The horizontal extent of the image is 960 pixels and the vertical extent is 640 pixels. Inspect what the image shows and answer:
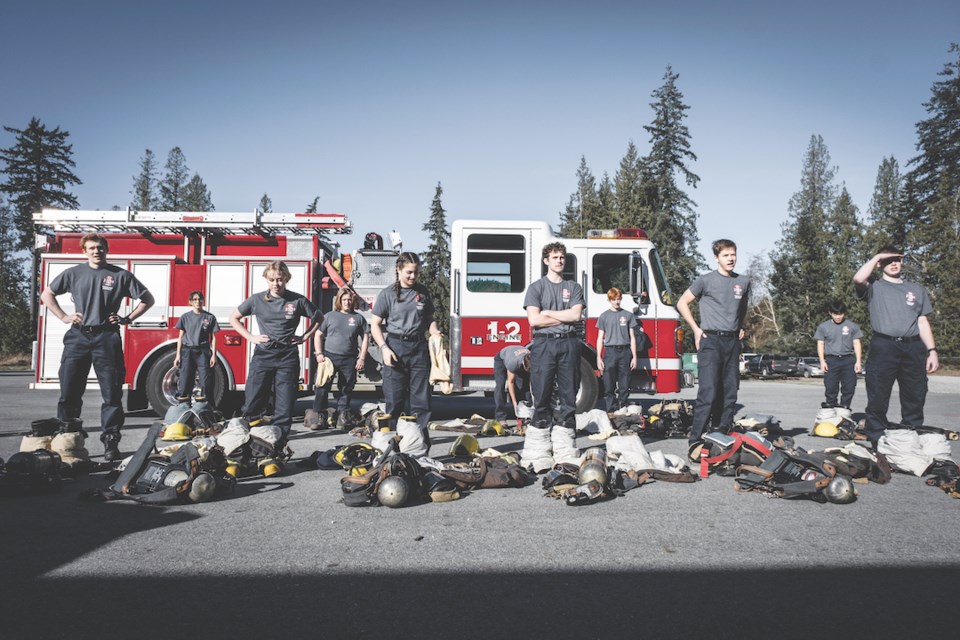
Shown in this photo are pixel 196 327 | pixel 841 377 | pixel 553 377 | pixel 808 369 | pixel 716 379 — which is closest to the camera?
pixel 553 377

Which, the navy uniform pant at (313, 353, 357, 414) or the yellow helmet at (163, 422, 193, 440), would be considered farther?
the navy uniform pant at (313, 353, 357, 414)

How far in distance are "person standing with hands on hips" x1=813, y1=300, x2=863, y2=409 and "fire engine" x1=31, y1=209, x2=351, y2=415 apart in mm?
7633

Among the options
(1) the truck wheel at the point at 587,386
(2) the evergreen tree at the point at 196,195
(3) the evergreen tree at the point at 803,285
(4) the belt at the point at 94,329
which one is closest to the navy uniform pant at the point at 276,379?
(4) the belt at the point at 94,329

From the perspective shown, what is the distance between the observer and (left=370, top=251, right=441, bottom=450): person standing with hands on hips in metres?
5.61

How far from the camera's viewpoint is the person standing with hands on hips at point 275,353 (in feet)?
19.5

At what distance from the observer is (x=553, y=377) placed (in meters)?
5.75

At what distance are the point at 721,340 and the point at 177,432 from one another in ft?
19.6

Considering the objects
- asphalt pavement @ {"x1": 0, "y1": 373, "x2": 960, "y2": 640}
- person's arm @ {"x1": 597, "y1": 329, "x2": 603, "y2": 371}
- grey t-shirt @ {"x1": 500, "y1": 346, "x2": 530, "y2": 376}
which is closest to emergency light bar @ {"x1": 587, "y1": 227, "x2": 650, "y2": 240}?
person's arm @ {"x1": 597, "y1": 329, "x2": 603, "y2": 371}

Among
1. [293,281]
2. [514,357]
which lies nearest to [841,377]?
[514,357]

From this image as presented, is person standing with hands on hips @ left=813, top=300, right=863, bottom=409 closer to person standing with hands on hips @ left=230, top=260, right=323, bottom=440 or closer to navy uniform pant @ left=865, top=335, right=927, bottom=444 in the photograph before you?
navy uniform pant @ left=865, top=335, right=927, bottom=444

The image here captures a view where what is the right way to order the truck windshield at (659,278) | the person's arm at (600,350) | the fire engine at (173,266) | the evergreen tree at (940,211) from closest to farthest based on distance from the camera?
the person's arm at (600,350)
the fire engine at (173,266)
the truck windshield at (659,278)
the evergreen tree at (940,211)

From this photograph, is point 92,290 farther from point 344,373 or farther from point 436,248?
point 436,248

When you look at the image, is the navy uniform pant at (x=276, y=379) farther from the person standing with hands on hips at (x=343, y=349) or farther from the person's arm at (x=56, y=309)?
the person standing with hands on hips at (x=343, y=349)

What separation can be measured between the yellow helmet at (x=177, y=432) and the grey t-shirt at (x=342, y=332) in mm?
2139
